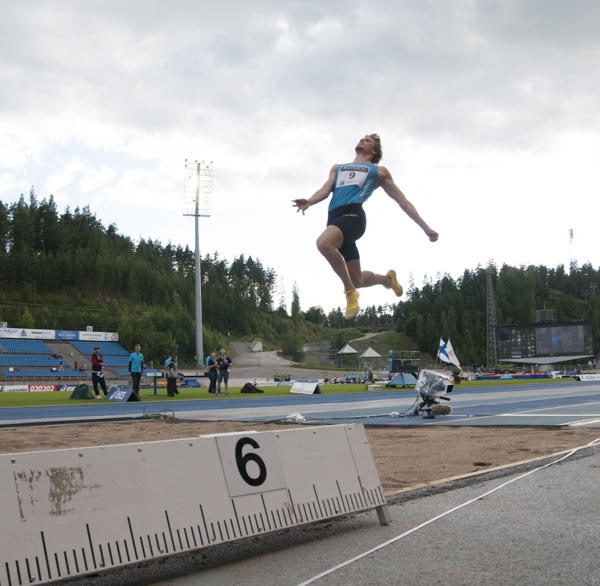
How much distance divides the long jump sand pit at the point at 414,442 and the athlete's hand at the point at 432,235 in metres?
2.35

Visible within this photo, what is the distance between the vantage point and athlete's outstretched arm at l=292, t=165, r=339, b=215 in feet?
17.1

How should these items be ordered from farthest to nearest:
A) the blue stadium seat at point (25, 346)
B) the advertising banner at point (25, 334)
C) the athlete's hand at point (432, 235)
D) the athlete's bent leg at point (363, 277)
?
the advertising banner at point (25, 334) < the blue stadium seat at point (25, 346) < the athlete's hand at point (432, 235) < the athlete's bent leg at point (363, 277)

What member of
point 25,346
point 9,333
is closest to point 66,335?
point 25,346

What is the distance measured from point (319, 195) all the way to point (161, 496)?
3346mm

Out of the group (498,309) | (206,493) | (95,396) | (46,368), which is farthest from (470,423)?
(498,309)

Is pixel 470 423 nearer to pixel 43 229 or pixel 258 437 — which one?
pixel 258 437

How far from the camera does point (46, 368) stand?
2203 inches

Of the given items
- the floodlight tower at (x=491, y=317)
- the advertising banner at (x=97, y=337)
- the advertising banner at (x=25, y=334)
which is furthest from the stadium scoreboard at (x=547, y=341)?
the advertising banner at (x=25, y=334)

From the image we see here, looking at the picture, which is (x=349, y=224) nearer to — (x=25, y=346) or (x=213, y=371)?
(x=213, y=371)

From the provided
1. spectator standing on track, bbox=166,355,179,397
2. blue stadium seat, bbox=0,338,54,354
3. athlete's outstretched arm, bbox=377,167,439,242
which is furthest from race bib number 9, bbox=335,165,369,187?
blue stadium seat, bbox=0,338,54,354

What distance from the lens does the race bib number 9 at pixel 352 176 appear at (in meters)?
5.25

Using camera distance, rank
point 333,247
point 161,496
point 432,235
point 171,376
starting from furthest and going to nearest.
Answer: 1. point 171,376
2. point 432,235
3. point 333,247
4. point 161,496

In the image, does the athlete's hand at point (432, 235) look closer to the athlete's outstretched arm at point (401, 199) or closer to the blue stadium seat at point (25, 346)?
the athlete's outstretched arm at point (401, 199)

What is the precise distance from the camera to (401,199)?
214 inches
